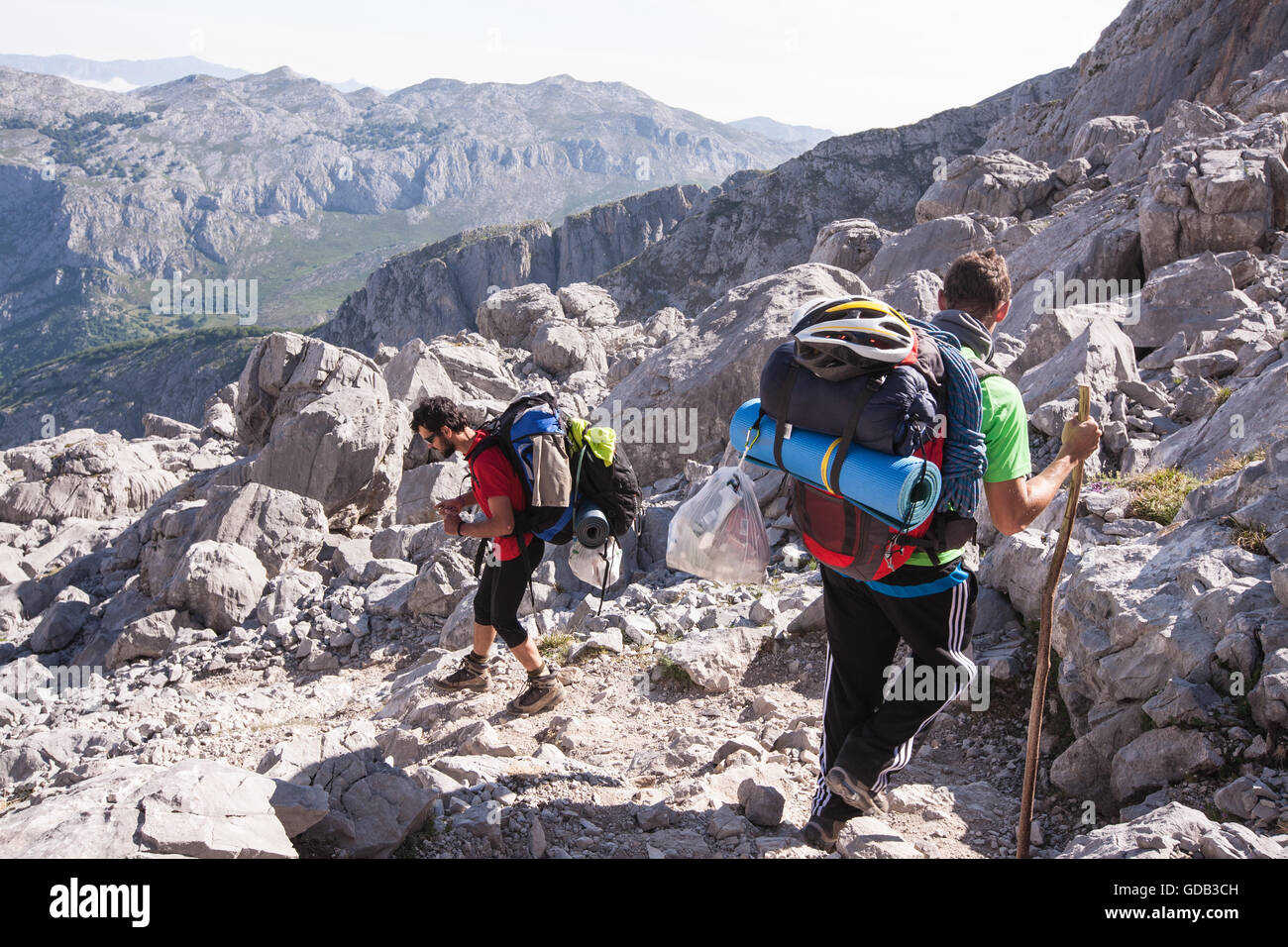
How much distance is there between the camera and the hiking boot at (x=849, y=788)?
13.4 feet

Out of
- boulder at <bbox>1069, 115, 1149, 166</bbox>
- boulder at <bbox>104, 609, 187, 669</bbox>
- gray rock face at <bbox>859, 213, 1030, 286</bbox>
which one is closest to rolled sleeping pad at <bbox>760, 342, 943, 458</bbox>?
boulder at <bbox>104, 609, 187, 669</bbox>

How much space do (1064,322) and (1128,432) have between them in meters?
3.45

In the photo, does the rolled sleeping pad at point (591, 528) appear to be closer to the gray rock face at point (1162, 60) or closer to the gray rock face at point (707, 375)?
the gray rock face at point (707, 375)

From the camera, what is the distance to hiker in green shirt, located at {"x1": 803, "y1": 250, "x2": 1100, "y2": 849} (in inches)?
147

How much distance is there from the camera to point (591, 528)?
6.54 meters

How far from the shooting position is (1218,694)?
472cm

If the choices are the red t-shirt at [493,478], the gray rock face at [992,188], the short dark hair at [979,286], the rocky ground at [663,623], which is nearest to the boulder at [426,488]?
→ the rocky ground at [663,623]

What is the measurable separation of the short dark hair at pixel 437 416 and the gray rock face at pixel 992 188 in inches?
1341

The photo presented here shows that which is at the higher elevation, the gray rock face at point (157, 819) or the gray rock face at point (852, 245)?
the gray rock face at point (852, 245)

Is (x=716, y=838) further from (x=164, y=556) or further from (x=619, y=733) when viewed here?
(x=164, y=556)

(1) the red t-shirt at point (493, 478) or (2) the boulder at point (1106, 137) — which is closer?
(1) the red t-shirt at point (493, 478)

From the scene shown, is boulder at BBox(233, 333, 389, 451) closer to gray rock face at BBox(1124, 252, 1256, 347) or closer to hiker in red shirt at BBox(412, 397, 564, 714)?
hiker in red shirt at BBox(412, 397, 564, 714)
